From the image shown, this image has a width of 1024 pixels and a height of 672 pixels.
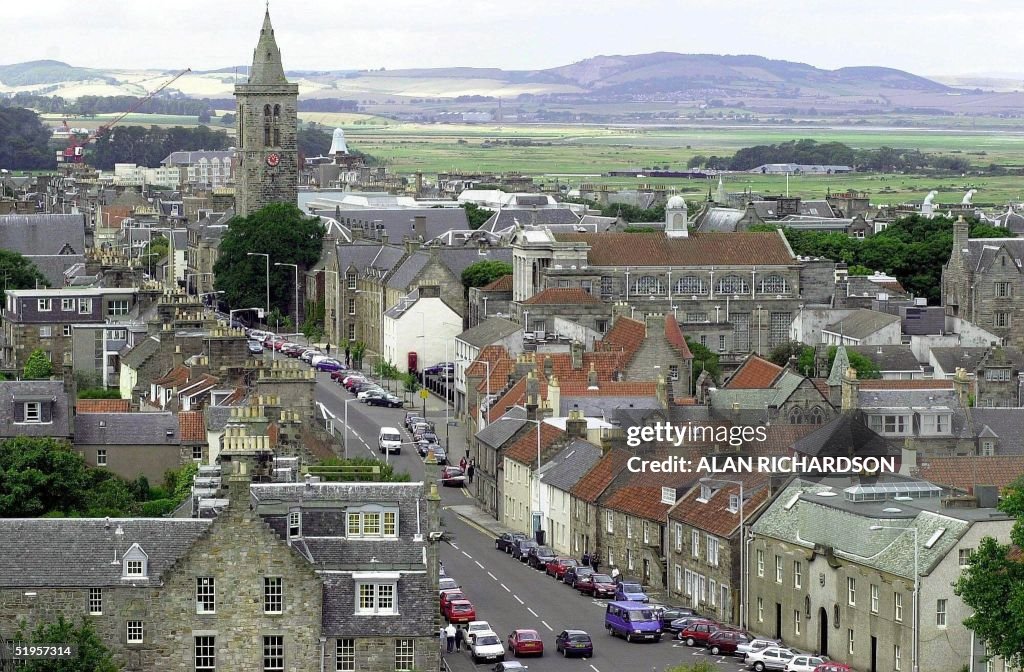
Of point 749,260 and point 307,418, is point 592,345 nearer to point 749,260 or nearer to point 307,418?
point 749,260

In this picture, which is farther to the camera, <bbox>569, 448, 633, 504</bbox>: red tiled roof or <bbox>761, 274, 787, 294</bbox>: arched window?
<bbox>761, 274, 787, 294</bbox>: arched window

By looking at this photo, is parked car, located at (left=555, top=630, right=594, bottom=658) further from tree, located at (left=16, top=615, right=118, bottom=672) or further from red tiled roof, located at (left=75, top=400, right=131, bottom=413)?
red tiled roof, located at (left=75, top=400, right=131, bottom=413)

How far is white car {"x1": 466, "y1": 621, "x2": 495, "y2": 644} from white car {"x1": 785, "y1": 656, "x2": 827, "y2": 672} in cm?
948

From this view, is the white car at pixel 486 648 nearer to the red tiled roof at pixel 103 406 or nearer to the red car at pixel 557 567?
the red car at pixel 557 567

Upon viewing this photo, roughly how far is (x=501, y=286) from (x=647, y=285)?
32.1ft

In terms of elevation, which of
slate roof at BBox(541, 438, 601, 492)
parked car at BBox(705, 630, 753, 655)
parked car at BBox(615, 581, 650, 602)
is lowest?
parked car at BBox(615, 581, 650, 602)

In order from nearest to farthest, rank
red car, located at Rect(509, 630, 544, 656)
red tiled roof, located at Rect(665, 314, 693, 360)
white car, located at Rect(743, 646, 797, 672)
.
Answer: white car, located at Rect(743, 646, 797, 672)
red car, located at Rect(509, 630, 544, 656)
red tiled roof, located at Rect(665, 314, 693, 360)

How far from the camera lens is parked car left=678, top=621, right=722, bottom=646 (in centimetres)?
7981

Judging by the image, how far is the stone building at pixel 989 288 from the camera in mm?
168000

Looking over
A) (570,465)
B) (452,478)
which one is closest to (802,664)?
(570,465)

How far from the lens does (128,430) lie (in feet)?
323

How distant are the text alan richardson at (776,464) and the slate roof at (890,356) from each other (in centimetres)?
4603

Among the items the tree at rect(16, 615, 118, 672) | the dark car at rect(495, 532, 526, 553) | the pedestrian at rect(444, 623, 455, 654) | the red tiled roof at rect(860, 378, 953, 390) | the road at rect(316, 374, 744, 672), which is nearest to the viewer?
the tree at rect(16, 615, 118, 672)

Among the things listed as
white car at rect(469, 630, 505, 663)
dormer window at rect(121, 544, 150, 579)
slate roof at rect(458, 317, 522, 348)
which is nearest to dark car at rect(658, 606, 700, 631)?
white car at rect(469, 630, 505, 663)
